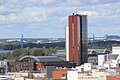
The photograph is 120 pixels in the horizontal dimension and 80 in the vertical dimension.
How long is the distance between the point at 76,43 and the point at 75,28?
4569 millimetres

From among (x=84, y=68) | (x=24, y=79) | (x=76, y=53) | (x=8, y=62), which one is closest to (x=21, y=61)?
(x=8, y=62)

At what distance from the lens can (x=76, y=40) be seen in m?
168

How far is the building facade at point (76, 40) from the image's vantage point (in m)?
168

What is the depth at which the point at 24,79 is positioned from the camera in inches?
4107

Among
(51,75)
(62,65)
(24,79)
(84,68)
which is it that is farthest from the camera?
(62,65)

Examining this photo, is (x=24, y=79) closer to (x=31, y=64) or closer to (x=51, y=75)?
(x=51, y=75)

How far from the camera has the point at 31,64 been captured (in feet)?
505

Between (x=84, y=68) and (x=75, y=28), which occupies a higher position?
(x=75, y=28)

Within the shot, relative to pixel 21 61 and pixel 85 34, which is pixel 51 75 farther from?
pixel 85 34

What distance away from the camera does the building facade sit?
168 meters

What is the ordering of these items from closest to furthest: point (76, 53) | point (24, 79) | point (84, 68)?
point (24, 79), point (84, 68), point (76, 53)

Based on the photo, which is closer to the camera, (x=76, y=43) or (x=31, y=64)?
(x=31, y=64)

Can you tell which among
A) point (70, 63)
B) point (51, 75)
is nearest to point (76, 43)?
point (70, 63)

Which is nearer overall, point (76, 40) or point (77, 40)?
point (76, 40)
